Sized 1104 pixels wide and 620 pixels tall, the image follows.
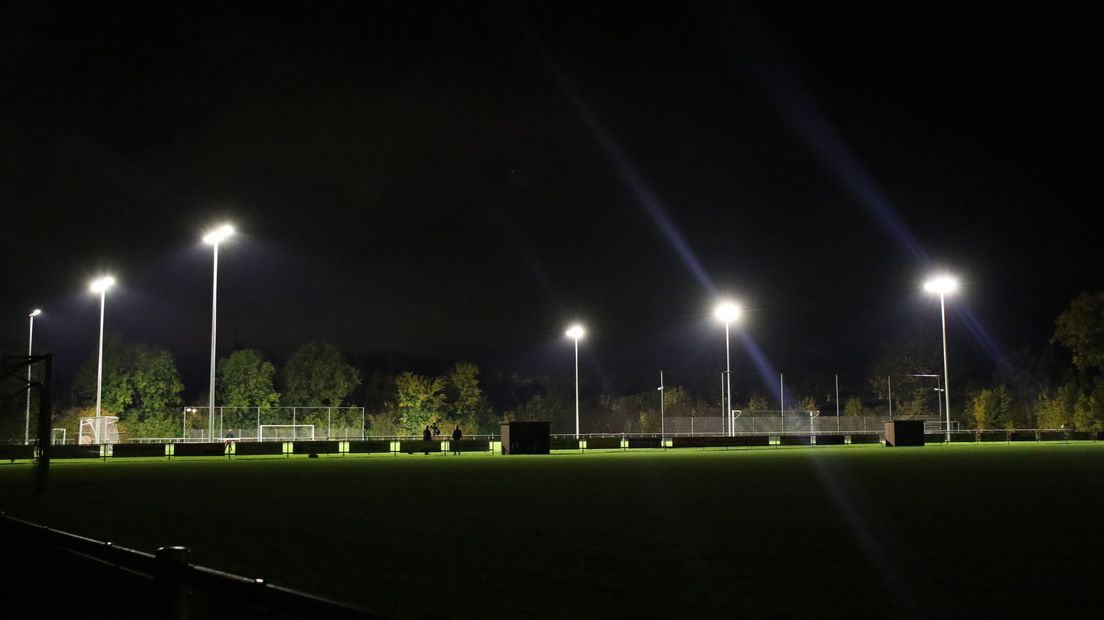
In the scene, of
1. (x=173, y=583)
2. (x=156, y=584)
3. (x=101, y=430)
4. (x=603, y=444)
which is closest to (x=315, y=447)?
(x=603, y=444)

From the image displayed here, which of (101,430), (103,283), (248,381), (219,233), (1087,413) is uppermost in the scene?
(219,233)

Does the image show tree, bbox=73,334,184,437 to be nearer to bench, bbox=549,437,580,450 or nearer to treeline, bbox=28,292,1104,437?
treeline, bbox=28,292,1104,437

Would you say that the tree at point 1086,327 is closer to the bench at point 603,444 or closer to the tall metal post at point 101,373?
the bench at point 603,444

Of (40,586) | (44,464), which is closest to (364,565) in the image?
(40,586)

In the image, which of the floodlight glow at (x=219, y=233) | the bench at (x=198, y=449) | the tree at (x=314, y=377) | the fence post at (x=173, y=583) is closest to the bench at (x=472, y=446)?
the bench at (x=198, y=449)

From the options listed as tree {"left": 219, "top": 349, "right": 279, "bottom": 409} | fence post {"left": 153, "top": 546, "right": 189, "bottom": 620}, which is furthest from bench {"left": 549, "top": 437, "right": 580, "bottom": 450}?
fence post {"left": 153, "top": 546, "right": 189, "bottom": 620}

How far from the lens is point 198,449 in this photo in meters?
51.7

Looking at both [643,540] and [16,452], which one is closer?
[643,540]

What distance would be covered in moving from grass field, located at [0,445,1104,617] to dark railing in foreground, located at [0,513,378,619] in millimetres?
2462

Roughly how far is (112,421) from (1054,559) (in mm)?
70577

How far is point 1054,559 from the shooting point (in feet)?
36.6

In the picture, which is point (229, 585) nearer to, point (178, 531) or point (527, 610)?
point (527, 610)

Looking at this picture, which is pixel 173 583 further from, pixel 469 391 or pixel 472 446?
pixel 469 391

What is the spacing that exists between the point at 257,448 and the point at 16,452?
1113 cm
